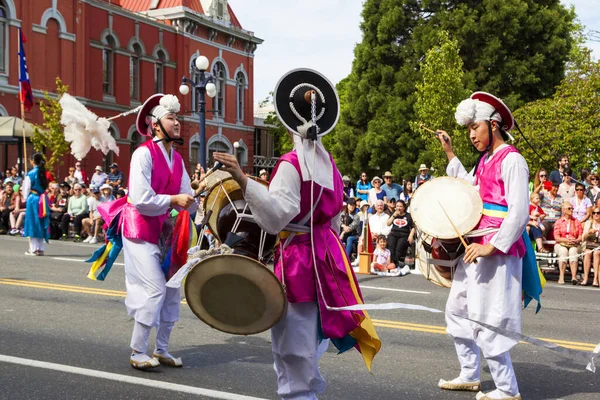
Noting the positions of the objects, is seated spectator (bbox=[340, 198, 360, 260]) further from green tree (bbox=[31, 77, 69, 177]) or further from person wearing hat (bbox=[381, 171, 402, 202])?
green tree (bbox=[31, 77, 69, 177])

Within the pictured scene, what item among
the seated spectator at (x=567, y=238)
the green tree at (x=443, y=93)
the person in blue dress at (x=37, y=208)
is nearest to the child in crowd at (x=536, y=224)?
the seated spectator at (x=567, y=238)

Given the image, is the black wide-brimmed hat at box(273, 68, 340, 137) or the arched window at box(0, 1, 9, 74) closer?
the black wide-brimmed hat at box(273, 68, 340, 137)

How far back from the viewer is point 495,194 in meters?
5.13

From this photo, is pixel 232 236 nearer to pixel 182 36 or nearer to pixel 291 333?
pixel 291 333

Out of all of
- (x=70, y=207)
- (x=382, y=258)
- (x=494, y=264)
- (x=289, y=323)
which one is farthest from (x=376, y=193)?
(x=289, y=323)

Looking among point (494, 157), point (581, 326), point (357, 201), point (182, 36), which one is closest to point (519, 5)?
point (182, 36)

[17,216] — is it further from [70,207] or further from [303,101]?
[303,101]

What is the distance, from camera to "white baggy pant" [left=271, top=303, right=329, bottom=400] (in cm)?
394

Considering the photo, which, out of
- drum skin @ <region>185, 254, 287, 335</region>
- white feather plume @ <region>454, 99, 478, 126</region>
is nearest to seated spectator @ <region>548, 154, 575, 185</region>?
white feather plume @ <region>454, 99, 478, 126</region>

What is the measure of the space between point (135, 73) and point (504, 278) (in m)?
36.0

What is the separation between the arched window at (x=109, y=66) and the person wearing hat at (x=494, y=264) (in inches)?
1316

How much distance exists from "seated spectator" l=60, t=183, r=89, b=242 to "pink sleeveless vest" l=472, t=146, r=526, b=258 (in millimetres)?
15574

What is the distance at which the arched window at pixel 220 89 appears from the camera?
144ft

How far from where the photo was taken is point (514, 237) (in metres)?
4.88
